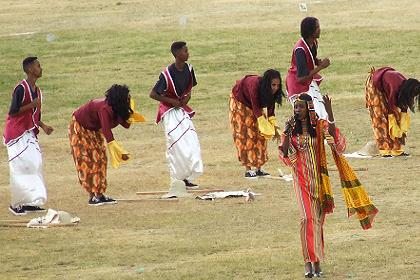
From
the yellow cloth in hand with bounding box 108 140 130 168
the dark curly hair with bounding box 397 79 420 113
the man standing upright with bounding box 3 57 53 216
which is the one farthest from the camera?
the dark curly hair with bounding box 397 79 420 113

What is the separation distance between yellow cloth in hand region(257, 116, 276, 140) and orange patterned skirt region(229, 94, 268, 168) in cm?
56

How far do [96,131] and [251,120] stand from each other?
2.40 meters

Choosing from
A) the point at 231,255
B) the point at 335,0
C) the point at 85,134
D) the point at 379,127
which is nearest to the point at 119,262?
the point at 231,255

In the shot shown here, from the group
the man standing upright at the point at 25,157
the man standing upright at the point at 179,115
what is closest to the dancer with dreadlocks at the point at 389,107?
the man standing upright at the point at 179,115

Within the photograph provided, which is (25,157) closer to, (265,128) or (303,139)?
(265,128)

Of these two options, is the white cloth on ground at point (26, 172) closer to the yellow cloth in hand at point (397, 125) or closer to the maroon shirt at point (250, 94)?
the maroon shirt at point (250, 94)

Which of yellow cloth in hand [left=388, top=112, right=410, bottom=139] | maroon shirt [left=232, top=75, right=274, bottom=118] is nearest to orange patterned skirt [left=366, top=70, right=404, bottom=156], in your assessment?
yellow cloth in hand [left=388, top=112, right=410, bottom=139]

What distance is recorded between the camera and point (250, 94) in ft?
62.5

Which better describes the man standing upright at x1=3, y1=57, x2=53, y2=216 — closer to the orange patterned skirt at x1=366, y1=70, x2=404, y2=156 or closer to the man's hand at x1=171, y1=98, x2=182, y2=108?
the man's hand at x1=171, y1=98, x2=182, y2=108

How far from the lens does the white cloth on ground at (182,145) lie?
18391 mm

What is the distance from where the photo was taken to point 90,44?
1351 inches

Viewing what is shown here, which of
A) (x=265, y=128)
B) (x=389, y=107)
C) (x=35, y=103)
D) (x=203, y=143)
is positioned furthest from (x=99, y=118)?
(x=203, y=143)

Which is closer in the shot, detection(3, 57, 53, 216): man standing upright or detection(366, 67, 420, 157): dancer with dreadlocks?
detection(3, 57, 53, 216): man standing upright

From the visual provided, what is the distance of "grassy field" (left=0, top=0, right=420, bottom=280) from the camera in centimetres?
1458
